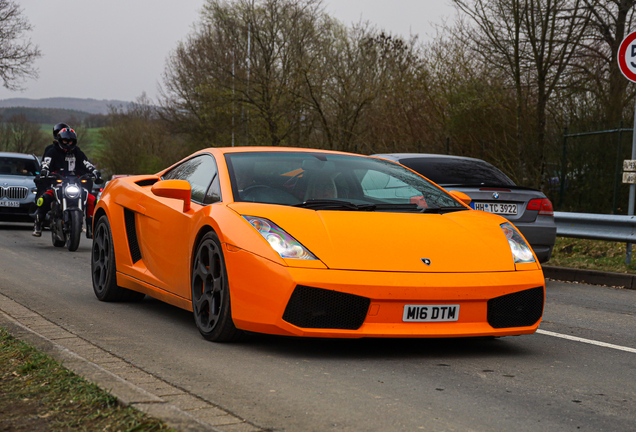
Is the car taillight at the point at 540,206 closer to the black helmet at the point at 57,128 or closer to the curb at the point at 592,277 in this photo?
the curb at the point at 592,277

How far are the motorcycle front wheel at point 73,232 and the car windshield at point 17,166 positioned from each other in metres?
6.55

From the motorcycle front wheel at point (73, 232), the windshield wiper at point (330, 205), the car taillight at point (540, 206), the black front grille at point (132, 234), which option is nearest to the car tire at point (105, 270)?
the black front grille at point (132, 234)

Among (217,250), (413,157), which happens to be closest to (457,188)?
(413,157)

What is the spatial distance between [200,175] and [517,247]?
2.38 m

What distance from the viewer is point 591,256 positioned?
12.8 meters

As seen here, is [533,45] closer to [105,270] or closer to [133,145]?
[105,270]

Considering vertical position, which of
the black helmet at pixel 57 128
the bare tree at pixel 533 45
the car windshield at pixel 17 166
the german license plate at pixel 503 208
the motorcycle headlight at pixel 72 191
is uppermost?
the bare tree at pixel 533 45

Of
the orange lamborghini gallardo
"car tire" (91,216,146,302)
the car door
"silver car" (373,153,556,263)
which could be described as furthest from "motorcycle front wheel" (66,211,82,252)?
the orange lamborghini gallardo

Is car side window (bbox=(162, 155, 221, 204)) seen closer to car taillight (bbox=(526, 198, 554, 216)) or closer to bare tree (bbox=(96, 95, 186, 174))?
car taillight (bbox=(526, 198, 554, 216))

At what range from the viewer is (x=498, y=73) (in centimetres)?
1920

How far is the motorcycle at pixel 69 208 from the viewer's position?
1277 centimetres

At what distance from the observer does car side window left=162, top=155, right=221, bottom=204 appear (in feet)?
18.8

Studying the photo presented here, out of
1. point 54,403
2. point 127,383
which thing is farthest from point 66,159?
point 54,403

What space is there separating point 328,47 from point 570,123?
62.5 feet
